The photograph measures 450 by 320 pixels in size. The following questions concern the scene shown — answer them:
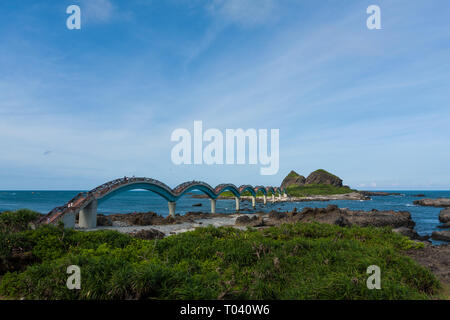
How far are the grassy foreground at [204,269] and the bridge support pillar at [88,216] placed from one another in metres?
13.9

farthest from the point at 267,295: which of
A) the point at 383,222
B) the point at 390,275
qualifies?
the point at 383,222

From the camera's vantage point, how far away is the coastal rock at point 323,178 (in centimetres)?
17200

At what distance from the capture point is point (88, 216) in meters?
26.9

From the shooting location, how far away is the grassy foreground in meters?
6.93

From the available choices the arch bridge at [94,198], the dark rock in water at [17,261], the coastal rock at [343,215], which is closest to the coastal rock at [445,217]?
the coastal rock at [343,215]

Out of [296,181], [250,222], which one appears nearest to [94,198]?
[250,222]

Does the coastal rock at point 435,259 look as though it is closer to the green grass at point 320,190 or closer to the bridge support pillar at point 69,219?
the bridge support pillar at point 69,219

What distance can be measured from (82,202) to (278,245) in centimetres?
2096

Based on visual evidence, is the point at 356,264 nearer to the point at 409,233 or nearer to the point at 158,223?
the point at 409,233

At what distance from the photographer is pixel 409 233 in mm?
23766

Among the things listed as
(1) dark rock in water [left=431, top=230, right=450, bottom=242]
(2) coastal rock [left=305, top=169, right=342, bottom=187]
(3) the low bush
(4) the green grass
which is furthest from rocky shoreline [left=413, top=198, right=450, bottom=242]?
(2) coastal rock [left=305, top=169, right=342, bottom=187]

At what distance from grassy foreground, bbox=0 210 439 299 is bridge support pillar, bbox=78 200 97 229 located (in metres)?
13.9

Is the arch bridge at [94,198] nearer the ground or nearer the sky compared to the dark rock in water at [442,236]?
nearer the sky

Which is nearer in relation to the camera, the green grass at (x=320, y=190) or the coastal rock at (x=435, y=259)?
the coastal rock at (x=435, y=259)
